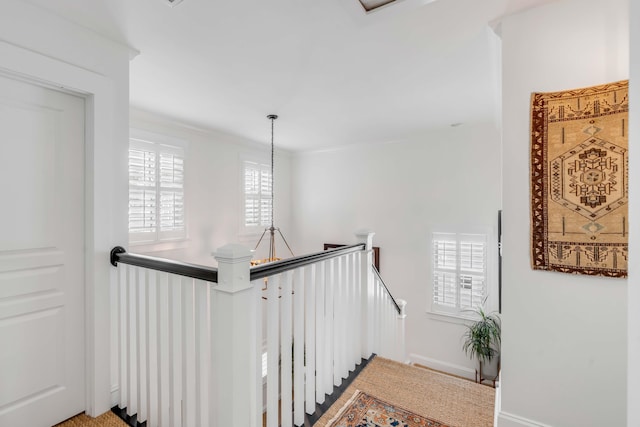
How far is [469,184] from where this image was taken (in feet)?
14.4

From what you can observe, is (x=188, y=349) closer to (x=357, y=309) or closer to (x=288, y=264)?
(x=288, y=264)

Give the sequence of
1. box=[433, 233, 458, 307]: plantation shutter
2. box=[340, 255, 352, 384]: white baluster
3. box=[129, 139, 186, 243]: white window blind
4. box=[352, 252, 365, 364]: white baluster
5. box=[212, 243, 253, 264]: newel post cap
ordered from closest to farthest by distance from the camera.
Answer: box=[212, 243, 253, 264]: newel post cap, box=[340, 255, 352, 384]: white baluster, box=[352, 252, 365, 364]: white baluster, box=[129, 139, 186, 243]: white window blind, box=[433, 233, 458, 307]: plantation shutter

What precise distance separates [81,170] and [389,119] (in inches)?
128

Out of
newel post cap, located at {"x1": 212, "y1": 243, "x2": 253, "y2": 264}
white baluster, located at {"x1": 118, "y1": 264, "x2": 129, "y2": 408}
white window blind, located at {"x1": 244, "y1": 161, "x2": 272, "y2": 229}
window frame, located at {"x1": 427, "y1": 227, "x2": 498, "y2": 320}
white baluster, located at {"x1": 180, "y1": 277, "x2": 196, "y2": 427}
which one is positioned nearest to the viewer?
newel post cap, located at {"x1": 212, "y1": 243, "x2": 253, "y2": 264}

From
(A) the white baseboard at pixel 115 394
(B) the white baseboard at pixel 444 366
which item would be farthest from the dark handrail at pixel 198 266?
(B) the white baseboard at pixel 444 366

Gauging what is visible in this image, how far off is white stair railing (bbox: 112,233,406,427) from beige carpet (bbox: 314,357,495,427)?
16 centimetres

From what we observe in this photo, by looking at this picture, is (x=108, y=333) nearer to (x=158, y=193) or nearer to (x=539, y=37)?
(x=158, y=193)

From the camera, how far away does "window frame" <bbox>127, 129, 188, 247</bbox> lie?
3.66 meters

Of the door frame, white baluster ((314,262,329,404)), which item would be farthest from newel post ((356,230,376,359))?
the door frame

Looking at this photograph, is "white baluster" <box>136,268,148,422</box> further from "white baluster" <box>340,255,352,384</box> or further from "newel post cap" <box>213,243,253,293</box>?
"white baluster" <box>340,255,352,384</box>

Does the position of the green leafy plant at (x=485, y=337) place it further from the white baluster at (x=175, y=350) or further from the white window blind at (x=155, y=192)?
the white window blind at (x=155, y=192)

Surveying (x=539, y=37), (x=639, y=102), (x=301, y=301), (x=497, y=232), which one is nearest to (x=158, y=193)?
(x=301, y=301)

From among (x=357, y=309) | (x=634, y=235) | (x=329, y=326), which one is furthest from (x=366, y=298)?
(x=634, y=235)

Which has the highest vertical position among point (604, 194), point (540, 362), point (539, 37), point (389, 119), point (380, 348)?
point (389, 119)
